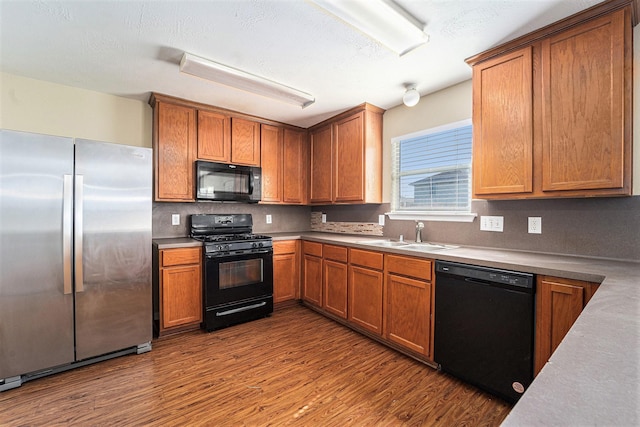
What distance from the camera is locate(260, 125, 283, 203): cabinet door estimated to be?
3795 millimetres

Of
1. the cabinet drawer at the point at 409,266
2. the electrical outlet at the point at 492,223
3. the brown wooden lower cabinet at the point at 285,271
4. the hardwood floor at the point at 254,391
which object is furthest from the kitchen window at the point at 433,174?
the hardwood floor at the point at 254,391

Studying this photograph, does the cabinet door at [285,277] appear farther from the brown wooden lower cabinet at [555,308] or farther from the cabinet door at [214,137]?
the brown wooden lower cabinet at [555,308]

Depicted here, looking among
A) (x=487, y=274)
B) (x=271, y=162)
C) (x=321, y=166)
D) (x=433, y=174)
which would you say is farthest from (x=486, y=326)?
(x=271, y=162)

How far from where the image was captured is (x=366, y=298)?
2773 millimetres

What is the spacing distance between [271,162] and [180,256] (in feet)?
5.49

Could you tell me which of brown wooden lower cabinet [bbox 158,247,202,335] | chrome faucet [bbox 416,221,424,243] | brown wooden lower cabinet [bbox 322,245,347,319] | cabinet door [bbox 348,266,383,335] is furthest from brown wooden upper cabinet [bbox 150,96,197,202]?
chrome faucet [bbox 416,221,424,243]

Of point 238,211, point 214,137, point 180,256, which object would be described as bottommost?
point 180,256

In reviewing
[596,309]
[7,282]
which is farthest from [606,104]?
[7,282]

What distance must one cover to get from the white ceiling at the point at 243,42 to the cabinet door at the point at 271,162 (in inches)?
35.3

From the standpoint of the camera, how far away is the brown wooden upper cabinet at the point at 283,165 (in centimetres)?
382

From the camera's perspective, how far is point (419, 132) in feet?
9.91

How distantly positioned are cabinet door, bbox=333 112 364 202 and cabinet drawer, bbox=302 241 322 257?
2.11 feet

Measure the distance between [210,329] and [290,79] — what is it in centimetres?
258

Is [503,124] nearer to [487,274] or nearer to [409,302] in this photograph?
[487,274]
